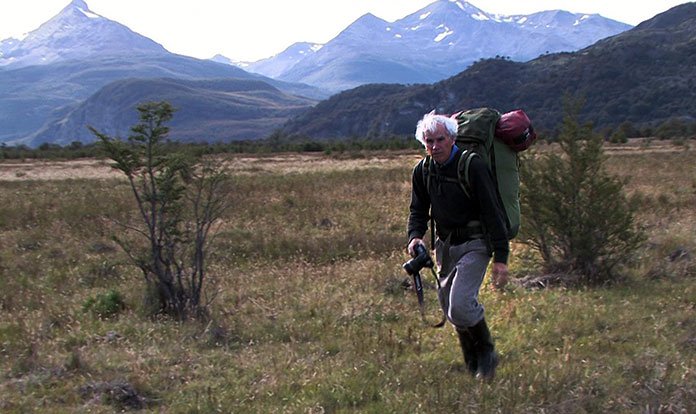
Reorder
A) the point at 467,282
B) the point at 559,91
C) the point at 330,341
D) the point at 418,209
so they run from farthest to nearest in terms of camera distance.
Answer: the point at 559,91 → the point at 330,341 → the point at 418,209 → the point at 467,282

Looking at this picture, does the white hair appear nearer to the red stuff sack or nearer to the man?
the man

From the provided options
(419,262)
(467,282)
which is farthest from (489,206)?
(419,262)

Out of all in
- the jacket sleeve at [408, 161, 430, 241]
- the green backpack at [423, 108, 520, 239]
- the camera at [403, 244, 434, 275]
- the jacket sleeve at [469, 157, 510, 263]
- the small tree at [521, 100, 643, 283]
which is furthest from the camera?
the small tree at [521, 100, 643, 283]

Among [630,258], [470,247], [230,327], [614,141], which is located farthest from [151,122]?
[614,141]

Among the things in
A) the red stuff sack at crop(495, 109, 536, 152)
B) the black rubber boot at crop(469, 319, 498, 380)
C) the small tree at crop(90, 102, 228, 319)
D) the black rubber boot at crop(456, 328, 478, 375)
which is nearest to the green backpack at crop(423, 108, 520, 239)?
the red stuff sack at crop(495, 109, 536, 152)

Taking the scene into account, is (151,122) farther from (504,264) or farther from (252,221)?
(252,221)

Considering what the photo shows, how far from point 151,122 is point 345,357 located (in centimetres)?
366

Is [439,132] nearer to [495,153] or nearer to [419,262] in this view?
[495,153]

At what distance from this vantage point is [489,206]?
13.3ft

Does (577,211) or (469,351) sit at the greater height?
(577,211)

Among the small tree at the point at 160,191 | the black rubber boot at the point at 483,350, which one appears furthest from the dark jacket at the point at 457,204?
the small tree at the point at 160,191

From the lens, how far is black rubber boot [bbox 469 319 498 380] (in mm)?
4371

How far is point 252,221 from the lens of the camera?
15.1 metres

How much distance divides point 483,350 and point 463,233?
36.1 inches
